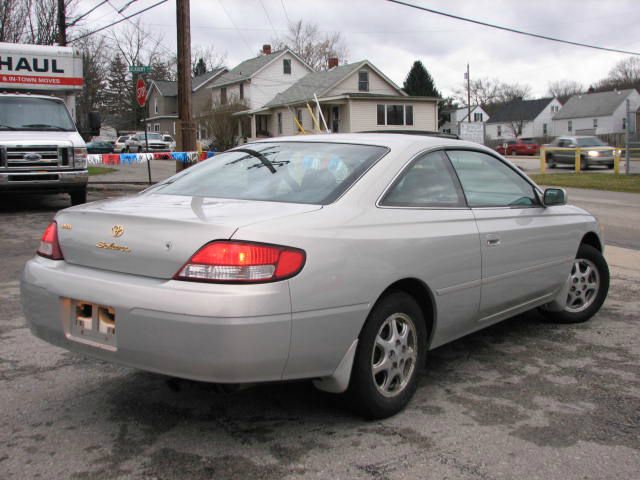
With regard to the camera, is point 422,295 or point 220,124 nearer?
point 422,295

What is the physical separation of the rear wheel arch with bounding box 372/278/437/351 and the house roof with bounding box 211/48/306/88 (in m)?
50.3

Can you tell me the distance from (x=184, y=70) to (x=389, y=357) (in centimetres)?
1209

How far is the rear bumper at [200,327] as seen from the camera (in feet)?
9.28

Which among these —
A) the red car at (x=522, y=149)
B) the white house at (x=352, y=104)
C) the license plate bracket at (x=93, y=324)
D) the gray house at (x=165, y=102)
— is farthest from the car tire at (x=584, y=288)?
the gray house at (x=165, y=102)

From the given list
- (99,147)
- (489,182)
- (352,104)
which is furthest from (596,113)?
(489,182)

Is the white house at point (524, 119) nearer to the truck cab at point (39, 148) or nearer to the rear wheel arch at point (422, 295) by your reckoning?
the truck cab at point (39, 148)

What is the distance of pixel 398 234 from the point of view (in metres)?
3.51

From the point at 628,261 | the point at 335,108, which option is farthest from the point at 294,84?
the point at 628,261

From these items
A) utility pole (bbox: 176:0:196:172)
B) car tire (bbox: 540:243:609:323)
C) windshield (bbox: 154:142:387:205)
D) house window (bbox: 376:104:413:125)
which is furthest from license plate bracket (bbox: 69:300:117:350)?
house window (bbox: 376:104:413:125)

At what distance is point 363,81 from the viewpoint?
46.8m

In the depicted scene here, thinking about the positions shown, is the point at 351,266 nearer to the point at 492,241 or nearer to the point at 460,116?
the point at 492,241

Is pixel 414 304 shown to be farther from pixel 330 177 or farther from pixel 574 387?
pixel 574 387

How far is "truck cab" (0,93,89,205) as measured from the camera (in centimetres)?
1192

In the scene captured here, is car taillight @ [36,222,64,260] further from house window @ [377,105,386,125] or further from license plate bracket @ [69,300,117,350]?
house window @ [377,105,386,125]
